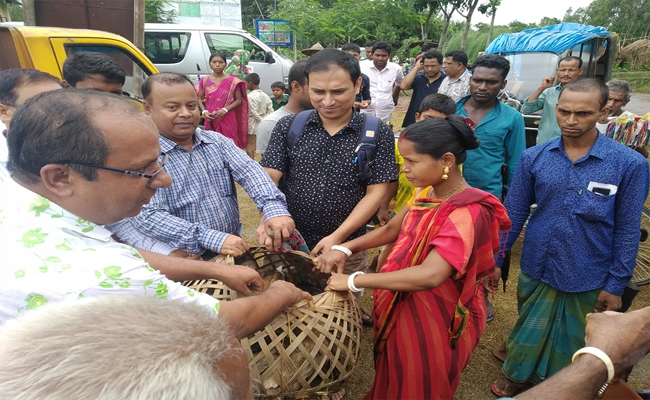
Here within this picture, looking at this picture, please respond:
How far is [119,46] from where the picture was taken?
4484 mm

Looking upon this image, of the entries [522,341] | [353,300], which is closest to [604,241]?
[522,341]

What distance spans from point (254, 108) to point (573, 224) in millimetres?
5866

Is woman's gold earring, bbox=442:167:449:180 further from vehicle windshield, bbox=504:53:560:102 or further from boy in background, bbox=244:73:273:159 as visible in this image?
vehicle windshield, bbox=504:53:560:102

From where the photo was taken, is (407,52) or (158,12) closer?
(158,12)

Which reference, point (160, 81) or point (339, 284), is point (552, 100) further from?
point (160, 81)

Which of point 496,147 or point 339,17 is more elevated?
point 339,17

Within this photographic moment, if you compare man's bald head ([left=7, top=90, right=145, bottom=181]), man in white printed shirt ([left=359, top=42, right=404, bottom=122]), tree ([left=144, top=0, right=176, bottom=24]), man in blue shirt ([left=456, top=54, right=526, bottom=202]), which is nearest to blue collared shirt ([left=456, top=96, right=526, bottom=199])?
man in blue shirt ([left=456, top=54, right=526, bottom=202])

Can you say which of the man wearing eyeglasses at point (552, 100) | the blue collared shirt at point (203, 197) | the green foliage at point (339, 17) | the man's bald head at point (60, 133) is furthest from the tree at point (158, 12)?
the man's bald head at point (60, 133)

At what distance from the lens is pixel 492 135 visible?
2.85 meters

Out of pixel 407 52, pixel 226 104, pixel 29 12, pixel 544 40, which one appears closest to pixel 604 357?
pixel 226 104

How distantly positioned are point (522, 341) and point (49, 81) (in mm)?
3204

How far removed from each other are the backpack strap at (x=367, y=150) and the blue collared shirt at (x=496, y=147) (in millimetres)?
1114

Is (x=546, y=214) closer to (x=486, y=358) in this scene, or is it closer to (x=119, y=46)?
(x=486, y=358)

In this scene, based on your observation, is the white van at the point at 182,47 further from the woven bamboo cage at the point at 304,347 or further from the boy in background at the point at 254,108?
the woven bamboo cage at the point at 304,347
